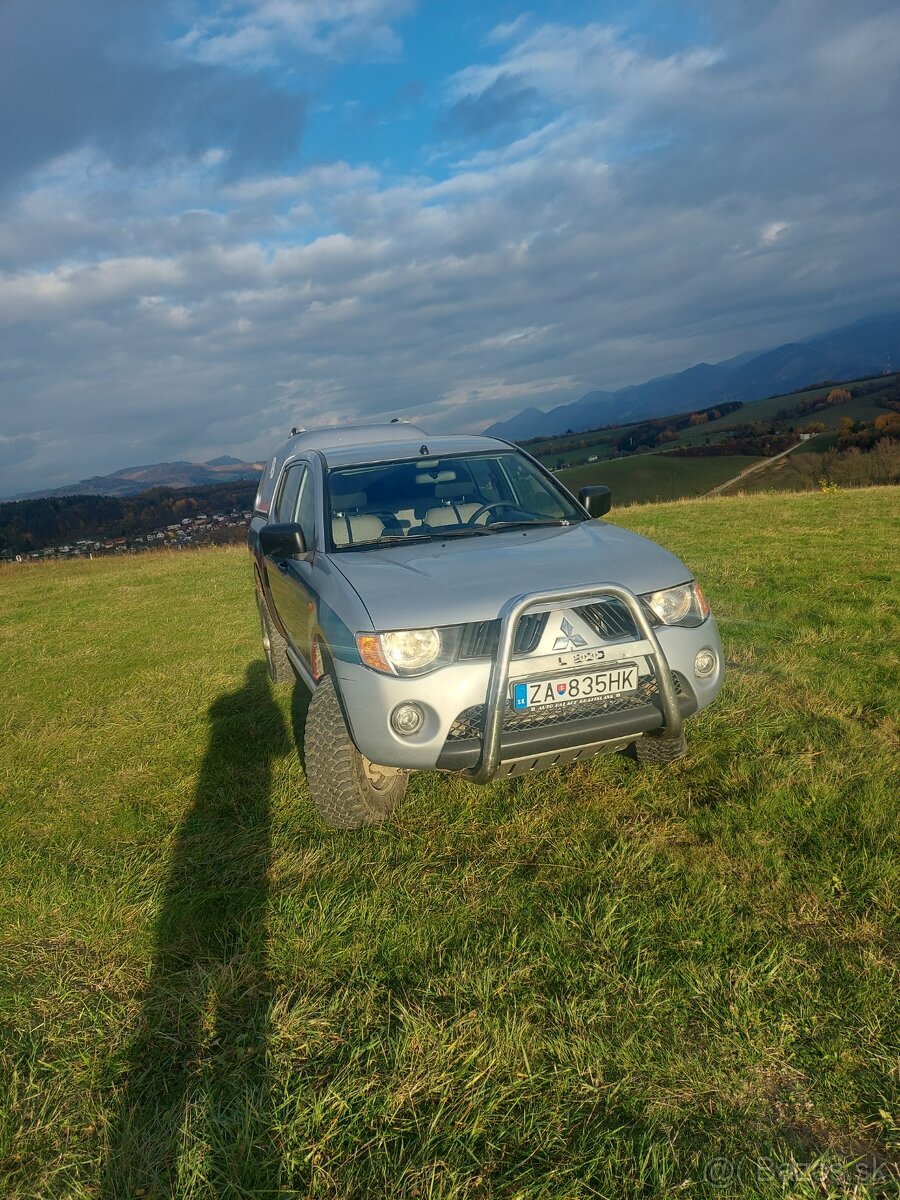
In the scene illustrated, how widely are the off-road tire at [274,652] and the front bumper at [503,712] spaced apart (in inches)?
118

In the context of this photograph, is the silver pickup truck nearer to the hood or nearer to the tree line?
the hood

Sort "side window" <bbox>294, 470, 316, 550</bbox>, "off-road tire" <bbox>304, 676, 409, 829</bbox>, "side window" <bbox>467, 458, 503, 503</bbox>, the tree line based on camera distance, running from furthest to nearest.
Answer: the tree line, "side window" <bbox>467, 458, 503, 503</bbox>, "side window" <bbox>294, 470, 316, 550</bbox>, "off-road tire" <bbox>304, 676, 409, 829</bbox>

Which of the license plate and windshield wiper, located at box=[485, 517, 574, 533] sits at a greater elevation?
windshield wiper, located at box=[485, 517, 574, 533]

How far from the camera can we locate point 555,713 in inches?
119

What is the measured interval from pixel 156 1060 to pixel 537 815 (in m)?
1.86

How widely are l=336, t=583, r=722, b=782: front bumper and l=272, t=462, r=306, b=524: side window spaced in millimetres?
2574

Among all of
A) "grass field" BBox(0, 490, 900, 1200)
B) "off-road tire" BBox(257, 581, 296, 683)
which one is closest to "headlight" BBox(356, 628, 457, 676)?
"grass field" BBox(0, 490, 900, 1200)

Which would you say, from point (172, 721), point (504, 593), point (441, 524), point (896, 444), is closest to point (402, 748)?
point (504, 593)

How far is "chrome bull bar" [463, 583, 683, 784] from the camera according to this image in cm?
291

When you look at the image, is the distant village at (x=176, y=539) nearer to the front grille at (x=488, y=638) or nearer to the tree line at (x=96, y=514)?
the tree line at (x=96, y=514)

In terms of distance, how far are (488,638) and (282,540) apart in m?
1.53

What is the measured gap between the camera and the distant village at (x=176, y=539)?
940 inches

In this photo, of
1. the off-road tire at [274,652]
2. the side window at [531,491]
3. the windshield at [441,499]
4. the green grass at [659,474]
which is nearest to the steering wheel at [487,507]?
the windshield at [441,499]

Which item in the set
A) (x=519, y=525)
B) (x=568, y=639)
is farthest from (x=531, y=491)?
(x=568, y=639)
